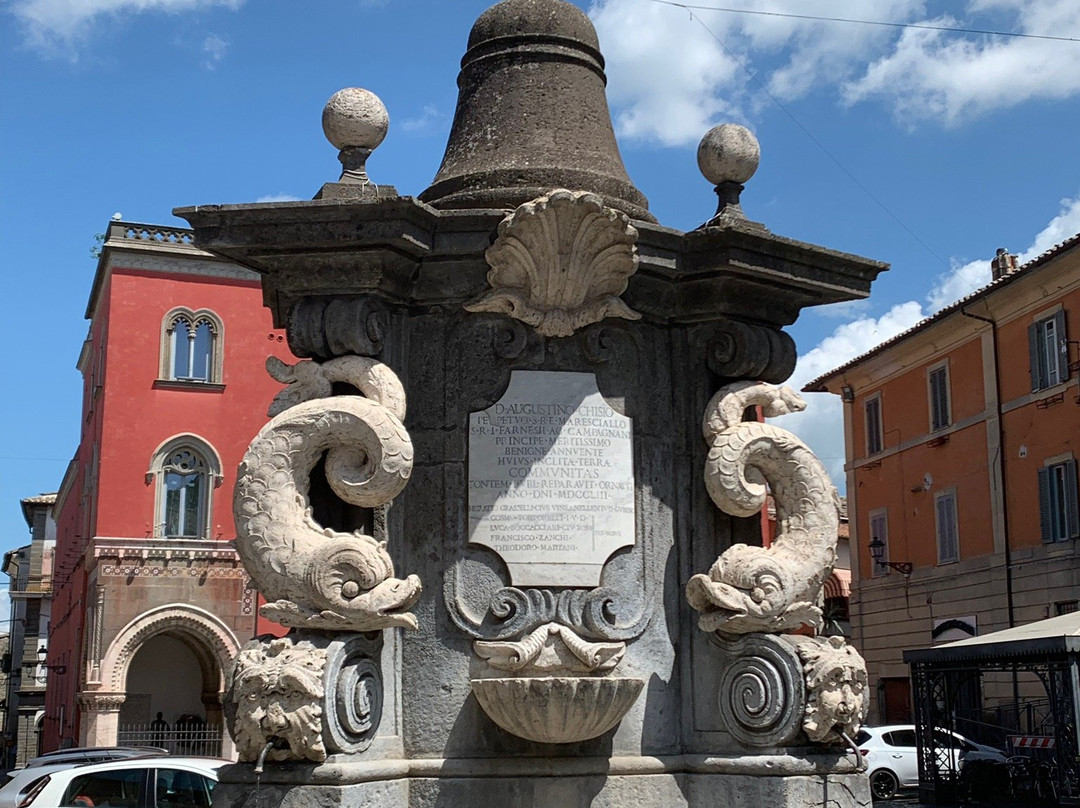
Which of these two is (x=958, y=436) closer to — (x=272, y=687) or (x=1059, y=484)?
(x=1059, y=484)

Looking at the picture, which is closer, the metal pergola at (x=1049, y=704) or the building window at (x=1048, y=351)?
the metal pergola at (x=1049, y=704)

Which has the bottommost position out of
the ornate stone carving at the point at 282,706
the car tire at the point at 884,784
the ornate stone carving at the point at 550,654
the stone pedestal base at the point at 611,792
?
the car tire at the point at 884,784

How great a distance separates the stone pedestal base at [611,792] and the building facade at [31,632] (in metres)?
58.4

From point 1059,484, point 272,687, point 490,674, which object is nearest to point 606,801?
point 490,674

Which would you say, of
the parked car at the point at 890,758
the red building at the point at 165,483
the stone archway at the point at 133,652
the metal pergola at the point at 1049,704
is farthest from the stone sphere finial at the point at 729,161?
the stone archway at the point at 133,652

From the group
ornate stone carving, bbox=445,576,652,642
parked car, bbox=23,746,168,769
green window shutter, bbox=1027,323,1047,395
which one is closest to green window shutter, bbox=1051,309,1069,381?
green window shutter, bbox=1027,323,1047,395

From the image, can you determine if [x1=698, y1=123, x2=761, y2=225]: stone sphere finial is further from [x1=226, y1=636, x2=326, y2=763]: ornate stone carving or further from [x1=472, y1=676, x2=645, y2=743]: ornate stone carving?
[x1=226, y1=636, x2=326, y2=763]: ornate stone carving

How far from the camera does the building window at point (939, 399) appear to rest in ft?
106

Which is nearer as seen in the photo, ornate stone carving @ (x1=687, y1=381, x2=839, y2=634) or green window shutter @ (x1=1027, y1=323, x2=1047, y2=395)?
ornate stone carving @ (x1=687, y1=381, x2=839, y2=634)

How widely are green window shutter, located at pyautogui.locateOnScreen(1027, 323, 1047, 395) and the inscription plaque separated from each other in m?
A: 23.2

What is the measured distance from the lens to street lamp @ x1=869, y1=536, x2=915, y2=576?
3322 centimetres

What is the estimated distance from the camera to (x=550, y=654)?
673 centimetres

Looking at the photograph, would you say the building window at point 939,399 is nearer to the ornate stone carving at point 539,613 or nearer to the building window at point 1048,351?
the building window at point 1048,351

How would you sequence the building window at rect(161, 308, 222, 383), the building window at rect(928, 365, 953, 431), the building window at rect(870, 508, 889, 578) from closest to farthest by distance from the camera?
1. the building window at rect(928, 365, 953, 431)
2. the building window at rect(161, 308, 222, 383)
3. the building window at rect(870, 508, 889, 578)
